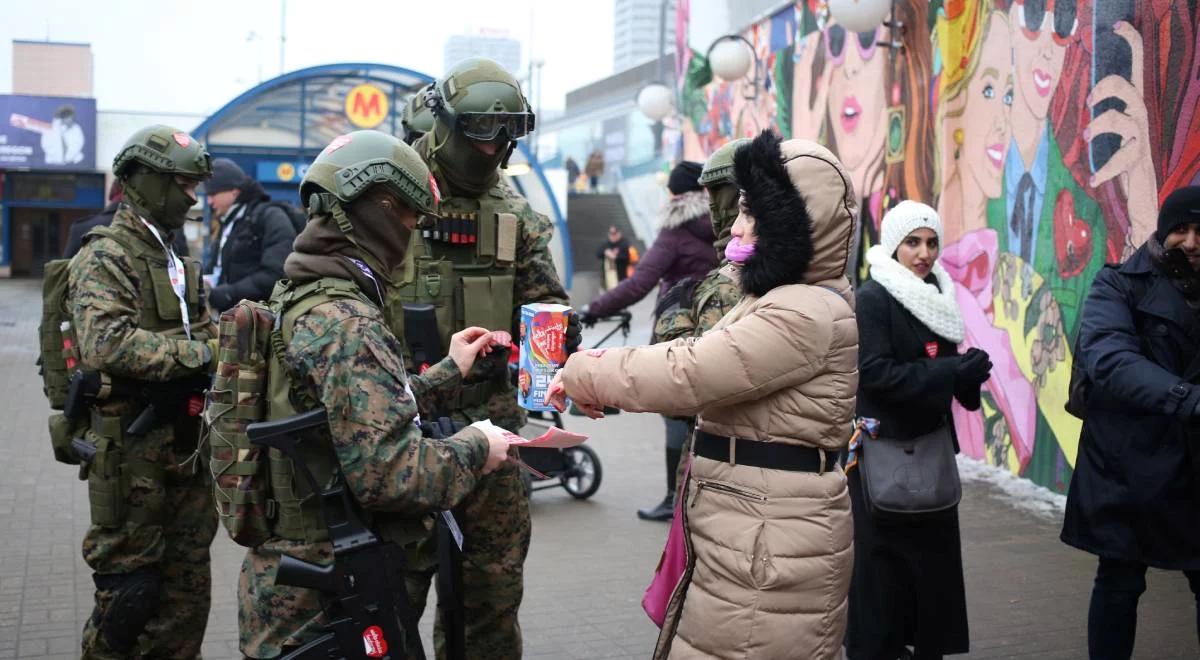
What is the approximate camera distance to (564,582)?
6594 millimetres

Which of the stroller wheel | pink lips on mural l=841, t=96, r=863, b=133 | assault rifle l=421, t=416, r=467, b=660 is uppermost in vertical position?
pink lips on mural l=841, t=96, r=863, b=133

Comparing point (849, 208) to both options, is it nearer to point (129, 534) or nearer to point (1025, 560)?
point (129, 534)

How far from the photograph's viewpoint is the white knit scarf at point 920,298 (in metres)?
4.68

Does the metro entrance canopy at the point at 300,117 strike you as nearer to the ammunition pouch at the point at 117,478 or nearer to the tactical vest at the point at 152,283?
the tactical vest at the point at 152,283

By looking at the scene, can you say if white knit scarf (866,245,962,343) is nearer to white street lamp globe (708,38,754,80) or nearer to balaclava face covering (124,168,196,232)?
balaclava face covering (124,168,196,232)

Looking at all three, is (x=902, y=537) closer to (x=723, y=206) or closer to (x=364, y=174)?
(x=723, y=206)

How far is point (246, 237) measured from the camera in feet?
28.6

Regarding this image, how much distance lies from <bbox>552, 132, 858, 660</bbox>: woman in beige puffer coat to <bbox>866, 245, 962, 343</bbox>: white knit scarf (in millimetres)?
1433

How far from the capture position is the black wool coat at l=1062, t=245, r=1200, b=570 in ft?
14.4

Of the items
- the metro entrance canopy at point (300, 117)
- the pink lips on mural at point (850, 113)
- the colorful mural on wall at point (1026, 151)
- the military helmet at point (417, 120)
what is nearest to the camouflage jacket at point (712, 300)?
the military helmet at point (417, 120)

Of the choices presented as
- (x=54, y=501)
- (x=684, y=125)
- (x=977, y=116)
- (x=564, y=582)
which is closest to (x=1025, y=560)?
(x=564, y=582)

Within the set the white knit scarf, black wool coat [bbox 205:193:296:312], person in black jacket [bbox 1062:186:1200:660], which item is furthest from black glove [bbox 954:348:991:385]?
black wool coat [bbox 205:193:296:312]

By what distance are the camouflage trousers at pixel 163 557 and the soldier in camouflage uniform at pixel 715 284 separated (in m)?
2.08

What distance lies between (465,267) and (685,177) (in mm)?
2834
